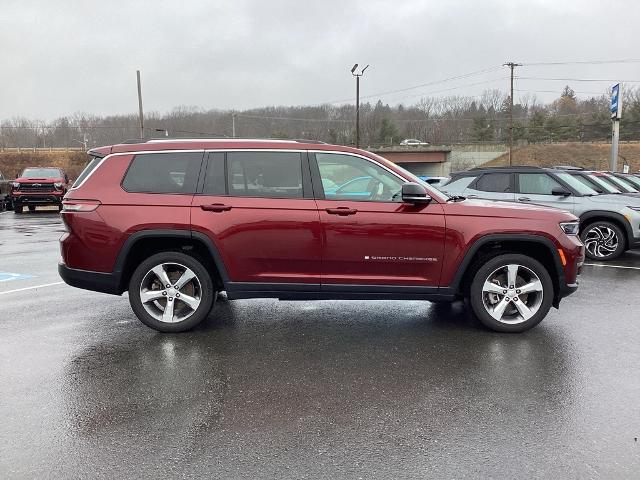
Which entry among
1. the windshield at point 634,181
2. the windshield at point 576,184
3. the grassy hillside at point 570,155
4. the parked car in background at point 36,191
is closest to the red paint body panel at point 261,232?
the windshield at point 576,184

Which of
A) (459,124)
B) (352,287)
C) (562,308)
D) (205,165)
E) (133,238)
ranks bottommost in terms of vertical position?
(562,308)

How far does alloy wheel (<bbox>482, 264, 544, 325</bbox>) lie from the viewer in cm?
521

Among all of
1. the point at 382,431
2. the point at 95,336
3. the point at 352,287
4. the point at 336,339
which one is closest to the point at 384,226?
the point at 352,287

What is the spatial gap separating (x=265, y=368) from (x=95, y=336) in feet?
6.55

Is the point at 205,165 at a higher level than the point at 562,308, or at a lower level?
higher

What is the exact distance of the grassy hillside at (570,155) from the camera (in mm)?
75062

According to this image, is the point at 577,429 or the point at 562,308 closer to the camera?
the point at 577,429

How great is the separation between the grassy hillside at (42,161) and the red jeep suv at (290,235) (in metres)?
75.9

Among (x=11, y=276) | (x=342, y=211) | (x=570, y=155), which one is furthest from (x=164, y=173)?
(x=570, y=155)

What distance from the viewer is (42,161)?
78.6 meters

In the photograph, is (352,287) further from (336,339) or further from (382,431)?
(382,431)

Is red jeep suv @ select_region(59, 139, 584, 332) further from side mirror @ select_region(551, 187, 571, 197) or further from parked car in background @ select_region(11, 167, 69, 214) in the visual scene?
parked car in background @ select_region(11, 167, 69, 214)

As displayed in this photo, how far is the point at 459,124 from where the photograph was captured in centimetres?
9994

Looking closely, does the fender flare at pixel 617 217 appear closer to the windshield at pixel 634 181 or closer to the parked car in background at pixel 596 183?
the parked car in background at pixel 596 183
